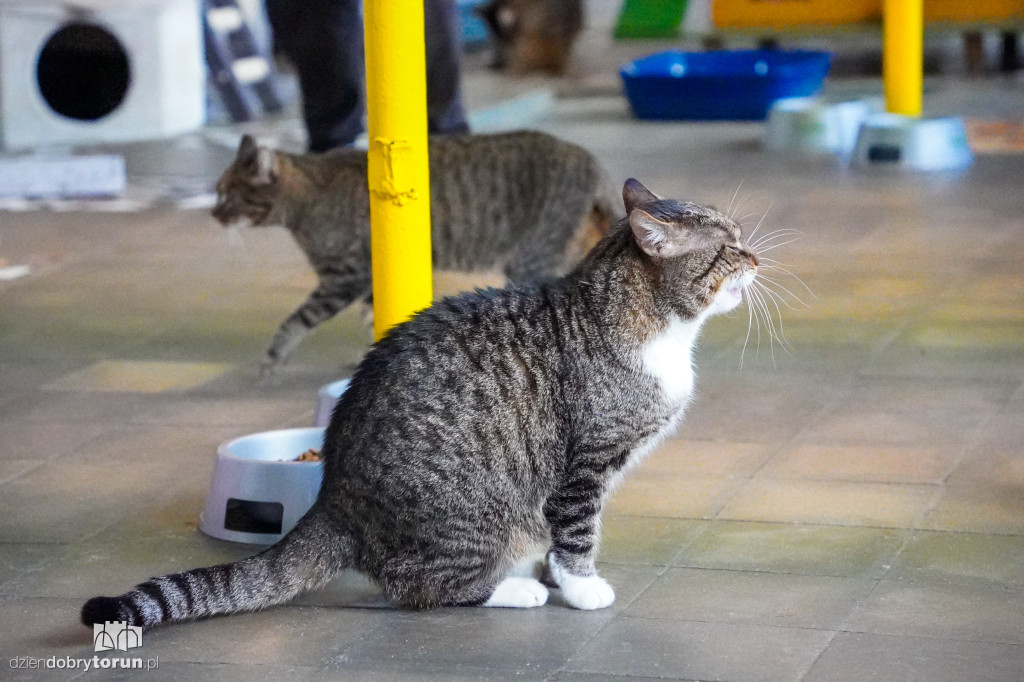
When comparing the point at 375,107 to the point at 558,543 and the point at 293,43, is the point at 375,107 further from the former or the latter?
the point at 293,43

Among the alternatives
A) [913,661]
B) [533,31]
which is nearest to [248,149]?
[913,661]

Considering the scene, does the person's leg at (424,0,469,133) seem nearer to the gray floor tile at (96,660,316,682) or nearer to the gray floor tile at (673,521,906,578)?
the gray floor tile at (673,521,906,578)

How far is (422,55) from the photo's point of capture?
3688 mm

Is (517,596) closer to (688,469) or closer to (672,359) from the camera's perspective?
(672,359)

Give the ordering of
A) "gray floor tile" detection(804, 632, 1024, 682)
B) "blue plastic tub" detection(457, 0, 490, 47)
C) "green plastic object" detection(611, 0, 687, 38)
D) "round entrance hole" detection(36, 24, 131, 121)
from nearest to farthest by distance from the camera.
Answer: "gray floor tile" detection(804, 632, 1024, 682), "round entrance hole" detection(36, 24, 131, 121), "green plastic object" detection(611, 0, 687, 38), "blue plastic tub" detection(457, 0, 490, 47)

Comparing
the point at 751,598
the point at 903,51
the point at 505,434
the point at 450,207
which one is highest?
the point at 903,51

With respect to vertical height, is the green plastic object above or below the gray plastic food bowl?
above

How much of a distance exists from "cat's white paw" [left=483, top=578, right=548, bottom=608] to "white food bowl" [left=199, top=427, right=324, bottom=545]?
0.56m

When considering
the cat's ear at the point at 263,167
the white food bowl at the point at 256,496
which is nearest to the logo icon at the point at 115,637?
the white food bowl at the point at 256,496

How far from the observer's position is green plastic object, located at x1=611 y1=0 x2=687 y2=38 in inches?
524

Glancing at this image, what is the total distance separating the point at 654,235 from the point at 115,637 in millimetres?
1444

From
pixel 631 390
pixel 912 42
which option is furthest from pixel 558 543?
pixel 912 42

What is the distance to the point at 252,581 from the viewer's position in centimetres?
312

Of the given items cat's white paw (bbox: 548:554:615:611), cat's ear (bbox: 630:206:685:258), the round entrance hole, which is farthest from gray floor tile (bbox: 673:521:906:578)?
the round entrance hole
